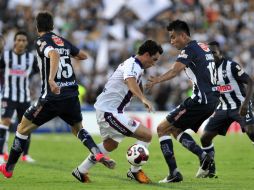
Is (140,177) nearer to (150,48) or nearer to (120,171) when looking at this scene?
(150,48)

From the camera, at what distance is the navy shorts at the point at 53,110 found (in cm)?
1086

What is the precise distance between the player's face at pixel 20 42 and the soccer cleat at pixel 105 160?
5462 millimetres

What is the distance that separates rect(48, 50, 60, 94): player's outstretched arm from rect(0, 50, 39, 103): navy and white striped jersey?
16.6ft

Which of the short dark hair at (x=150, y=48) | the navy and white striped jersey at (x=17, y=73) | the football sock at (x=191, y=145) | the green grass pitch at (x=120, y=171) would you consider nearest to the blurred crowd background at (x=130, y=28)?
the green grass pitch at (x=120, y=171)

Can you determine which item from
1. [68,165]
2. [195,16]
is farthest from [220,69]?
[195,16]

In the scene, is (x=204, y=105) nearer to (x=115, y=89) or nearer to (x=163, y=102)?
(x=115, y=89)

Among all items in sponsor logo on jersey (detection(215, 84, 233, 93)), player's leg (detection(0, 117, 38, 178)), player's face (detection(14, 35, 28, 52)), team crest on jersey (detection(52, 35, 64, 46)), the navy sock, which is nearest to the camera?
team crest on jersey (detection(52, 35, 64, 46))

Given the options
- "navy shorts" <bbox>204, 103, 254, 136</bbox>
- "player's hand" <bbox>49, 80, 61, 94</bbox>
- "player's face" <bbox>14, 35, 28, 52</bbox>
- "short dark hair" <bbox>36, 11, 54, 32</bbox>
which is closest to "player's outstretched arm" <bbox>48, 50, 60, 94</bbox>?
"player's hand" <bbox>49, 80, 61, 94</bbox>

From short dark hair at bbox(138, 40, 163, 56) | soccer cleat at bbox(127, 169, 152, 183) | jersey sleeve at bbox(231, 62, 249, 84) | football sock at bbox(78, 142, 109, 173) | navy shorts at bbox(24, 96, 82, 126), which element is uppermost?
short dark hair at bbox(138, 40, 163, 56)

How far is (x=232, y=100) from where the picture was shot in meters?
13.0

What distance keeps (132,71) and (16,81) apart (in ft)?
18.8

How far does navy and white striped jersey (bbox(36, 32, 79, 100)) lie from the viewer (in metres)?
10.8

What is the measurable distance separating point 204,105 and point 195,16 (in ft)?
62.8

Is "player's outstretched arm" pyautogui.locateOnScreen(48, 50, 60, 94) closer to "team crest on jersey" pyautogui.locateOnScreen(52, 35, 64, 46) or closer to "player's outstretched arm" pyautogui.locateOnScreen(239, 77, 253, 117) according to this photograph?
"team crest on jersey" pyautogui.locateOnScreen(52, 35, 64, 46)
